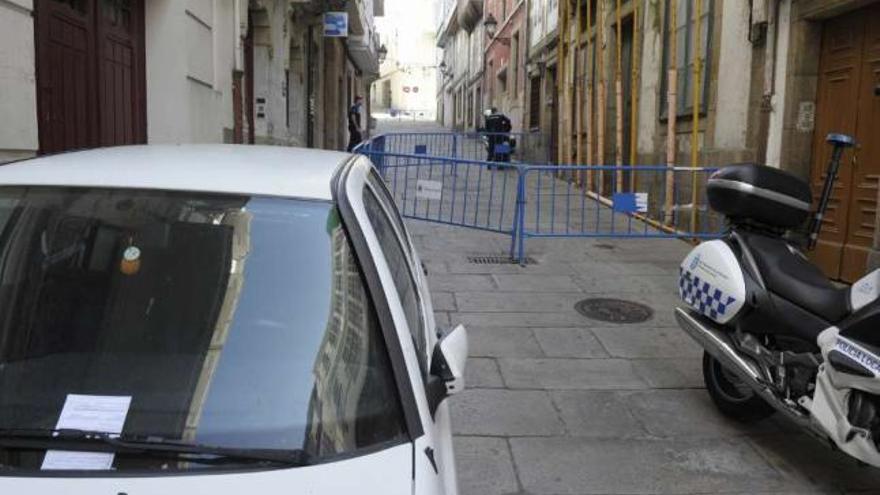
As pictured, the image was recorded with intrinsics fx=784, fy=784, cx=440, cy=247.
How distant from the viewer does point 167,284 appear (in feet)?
7.17

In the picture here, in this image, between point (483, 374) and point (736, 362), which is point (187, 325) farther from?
point (483, 374)

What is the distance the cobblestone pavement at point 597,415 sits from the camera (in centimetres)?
362

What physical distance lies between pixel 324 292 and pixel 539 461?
2.09m

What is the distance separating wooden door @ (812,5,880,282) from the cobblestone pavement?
1599 mm

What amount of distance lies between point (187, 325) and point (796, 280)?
111 inches

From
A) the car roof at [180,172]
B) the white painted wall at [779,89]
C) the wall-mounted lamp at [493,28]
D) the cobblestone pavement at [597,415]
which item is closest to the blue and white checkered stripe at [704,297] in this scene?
the cobblestone pavement at [597,415]

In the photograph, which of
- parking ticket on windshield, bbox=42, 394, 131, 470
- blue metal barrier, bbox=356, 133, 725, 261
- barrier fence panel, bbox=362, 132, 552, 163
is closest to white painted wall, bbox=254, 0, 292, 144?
blue metal barrier, bbox=356, 133, 725, 261

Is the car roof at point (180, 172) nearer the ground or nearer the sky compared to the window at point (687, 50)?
nearer the ground

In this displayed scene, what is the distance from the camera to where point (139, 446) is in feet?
5.77

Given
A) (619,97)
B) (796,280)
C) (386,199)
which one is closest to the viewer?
(386,199)

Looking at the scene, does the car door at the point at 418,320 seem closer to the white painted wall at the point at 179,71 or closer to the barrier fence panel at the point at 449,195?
the white painted wall at the point at 179,71

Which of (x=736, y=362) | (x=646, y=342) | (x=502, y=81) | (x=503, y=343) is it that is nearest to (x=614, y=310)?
(x=646, y=342)

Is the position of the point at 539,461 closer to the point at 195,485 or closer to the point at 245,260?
the point at 245,260

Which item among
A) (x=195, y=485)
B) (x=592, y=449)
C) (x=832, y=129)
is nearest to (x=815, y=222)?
(x=592, y=449)
